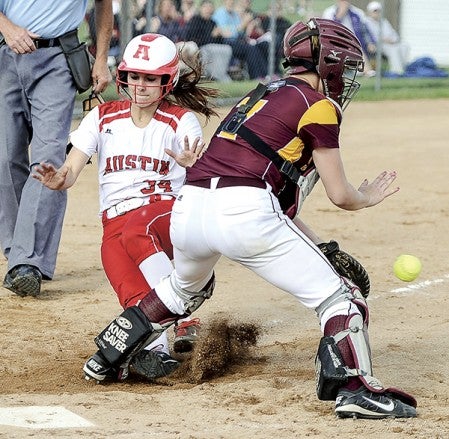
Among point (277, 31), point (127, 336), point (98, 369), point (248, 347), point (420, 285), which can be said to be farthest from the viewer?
point (277, 31)

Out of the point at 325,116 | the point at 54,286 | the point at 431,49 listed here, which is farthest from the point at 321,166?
the point at 431,49

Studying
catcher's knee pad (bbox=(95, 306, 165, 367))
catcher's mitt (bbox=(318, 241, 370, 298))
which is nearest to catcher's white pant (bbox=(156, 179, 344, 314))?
catcher's knee pad (bbox=(95, 306, 165, 367))

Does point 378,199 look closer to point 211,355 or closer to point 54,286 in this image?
point 211,355

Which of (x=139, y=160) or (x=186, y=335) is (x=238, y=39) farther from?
(x=186, y=335)

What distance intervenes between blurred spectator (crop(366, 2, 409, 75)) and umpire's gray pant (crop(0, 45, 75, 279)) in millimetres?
12891

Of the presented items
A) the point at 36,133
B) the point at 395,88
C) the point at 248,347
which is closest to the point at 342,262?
the point at 248,347

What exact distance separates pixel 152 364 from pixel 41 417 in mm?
908

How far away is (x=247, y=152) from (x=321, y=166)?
0.33 metres

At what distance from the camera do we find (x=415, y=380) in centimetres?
532

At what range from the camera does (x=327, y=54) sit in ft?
15.9

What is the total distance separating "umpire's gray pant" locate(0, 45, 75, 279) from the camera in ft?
23.0

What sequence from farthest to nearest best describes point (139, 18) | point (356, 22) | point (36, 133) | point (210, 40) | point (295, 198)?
1. point (356, 22)
2. point (210, 40)
3. point (139, 18)
4. point (36, 133)
5. point (295, 198)

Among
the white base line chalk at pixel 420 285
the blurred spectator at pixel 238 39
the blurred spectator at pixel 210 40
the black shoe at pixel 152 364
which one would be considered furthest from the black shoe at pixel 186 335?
the blurred spectator at pixel 238 39

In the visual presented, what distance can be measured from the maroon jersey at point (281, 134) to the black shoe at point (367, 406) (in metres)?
0.94
